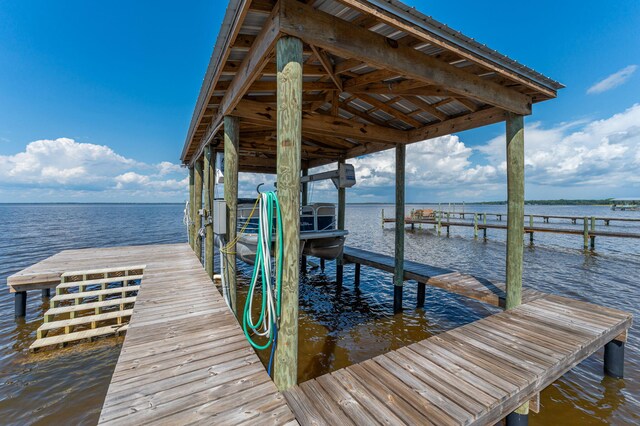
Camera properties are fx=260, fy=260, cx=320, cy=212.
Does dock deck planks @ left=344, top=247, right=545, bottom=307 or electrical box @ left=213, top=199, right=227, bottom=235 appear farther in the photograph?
dock deck planks @ left=344, top=247, right=545, bottom=307

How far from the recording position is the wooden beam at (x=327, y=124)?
4.42 meters

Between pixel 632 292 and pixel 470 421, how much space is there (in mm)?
10833

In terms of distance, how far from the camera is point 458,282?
5.84 metres

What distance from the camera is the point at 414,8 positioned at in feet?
8.48

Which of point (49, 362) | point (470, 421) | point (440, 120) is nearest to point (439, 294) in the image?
point (440, 120)

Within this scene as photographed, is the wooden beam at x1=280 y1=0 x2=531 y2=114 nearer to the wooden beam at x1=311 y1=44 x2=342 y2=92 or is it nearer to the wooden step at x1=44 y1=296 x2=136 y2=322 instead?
the wooden beam at x1=311 y1=44 x2=342 y2=92

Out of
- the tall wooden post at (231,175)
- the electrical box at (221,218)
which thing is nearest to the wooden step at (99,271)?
the tall wooden post at (231,175)

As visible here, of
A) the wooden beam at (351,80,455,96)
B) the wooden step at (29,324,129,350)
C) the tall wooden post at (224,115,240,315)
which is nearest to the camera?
the wooden beam at (351,80,455,96)

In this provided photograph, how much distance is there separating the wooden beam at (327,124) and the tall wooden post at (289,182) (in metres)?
2.15

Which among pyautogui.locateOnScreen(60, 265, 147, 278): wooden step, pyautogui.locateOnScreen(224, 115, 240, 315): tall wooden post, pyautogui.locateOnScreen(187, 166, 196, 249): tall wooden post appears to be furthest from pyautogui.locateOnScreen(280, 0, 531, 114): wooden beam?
pyautogui.locateOnScreen(187, 166, 196, 249): tall wooden post

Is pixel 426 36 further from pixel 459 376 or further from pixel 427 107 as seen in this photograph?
pixel 459 376

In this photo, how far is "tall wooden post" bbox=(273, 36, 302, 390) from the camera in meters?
2.38

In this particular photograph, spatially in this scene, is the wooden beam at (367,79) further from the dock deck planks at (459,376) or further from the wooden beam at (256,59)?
the dock deck planks at (459,376)

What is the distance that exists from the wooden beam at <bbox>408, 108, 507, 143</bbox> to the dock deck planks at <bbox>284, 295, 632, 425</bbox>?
11.1 ft
